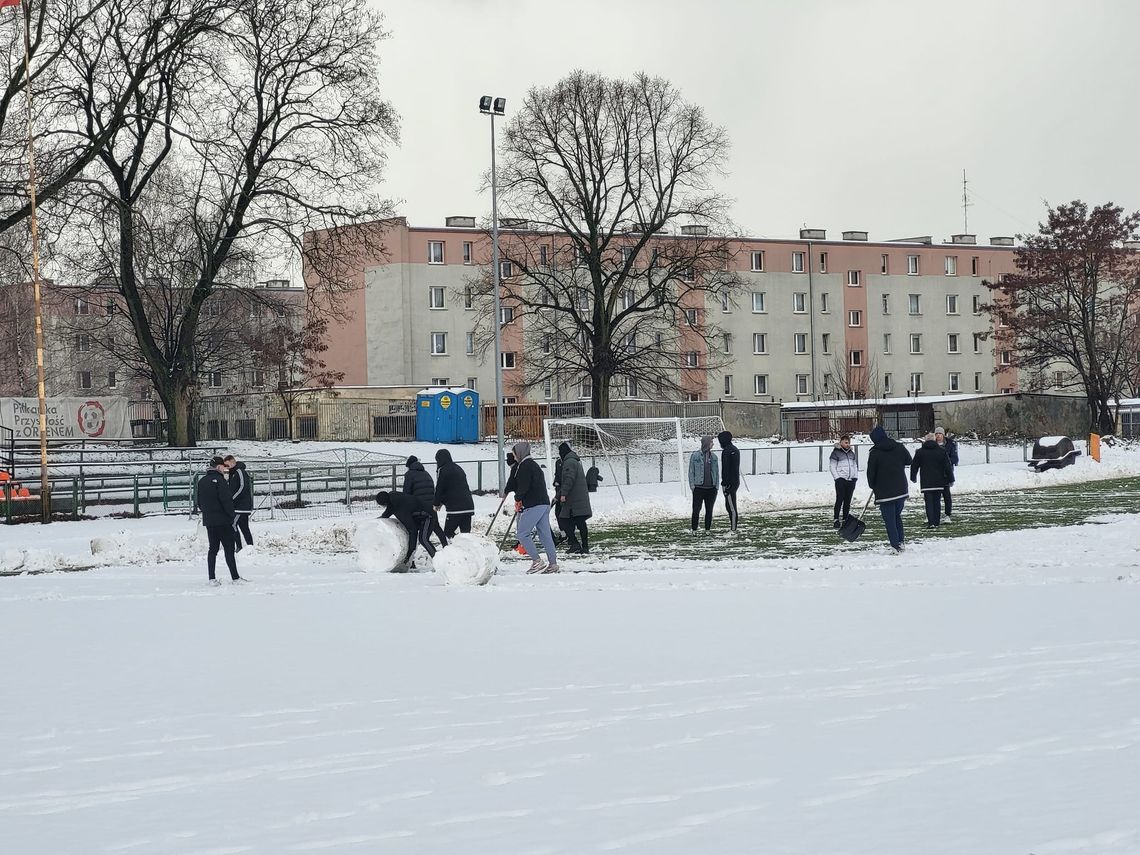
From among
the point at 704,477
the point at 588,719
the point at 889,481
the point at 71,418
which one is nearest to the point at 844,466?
the point at 704,477

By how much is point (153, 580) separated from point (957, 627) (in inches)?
440

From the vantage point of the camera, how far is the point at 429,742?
782 centimetres

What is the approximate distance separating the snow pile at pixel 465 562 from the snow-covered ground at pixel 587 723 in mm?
1275

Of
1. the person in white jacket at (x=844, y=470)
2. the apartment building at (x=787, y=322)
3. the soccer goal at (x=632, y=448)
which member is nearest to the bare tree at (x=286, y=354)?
the apartment building at (x=787, y=322)

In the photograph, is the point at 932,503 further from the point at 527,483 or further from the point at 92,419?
the point at 92,419

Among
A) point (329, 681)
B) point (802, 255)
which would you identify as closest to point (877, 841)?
point (329, 681)

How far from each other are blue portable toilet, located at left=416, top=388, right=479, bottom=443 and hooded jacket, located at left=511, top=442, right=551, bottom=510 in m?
37.0

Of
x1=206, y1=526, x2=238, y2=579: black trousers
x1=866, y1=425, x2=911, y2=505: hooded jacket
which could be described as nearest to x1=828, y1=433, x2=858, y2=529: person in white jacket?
x1=866, y1=425, x2=911, y2=505: hooded jacket

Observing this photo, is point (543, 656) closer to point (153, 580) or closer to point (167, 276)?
point (153, 580)

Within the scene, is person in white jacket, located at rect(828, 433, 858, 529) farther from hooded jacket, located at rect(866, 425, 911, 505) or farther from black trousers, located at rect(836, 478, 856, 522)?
hooded jacket, located at rect(866, 425, 911, 505)

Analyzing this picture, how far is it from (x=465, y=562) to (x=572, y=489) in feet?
11.7

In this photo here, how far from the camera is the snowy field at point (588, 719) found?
609 cm

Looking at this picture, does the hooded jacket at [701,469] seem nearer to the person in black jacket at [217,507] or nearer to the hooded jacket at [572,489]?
the hooded jacket at [572,489]

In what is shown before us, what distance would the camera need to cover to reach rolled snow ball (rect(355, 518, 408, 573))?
18469 millimetres
